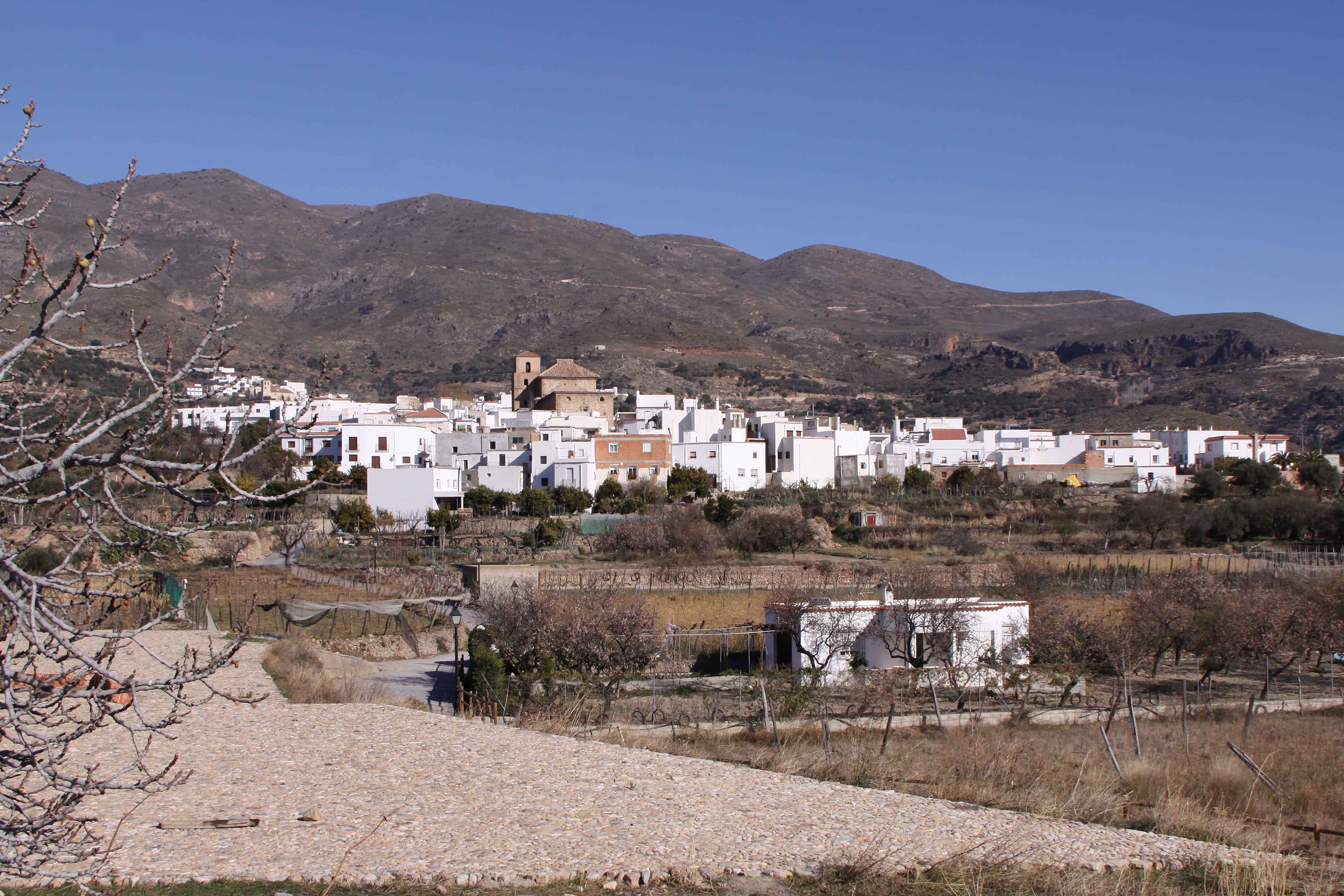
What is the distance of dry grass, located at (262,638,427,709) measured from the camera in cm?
1541

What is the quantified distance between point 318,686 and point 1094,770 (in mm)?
10956

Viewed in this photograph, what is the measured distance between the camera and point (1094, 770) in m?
12.4

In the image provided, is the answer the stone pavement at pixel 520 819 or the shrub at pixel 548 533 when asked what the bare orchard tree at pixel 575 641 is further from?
the shrub at pixel 548 533

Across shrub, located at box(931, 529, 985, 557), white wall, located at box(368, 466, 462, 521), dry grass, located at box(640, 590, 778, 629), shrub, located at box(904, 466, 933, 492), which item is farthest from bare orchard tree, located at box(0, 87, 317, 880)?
shrub, located at box(904, 466, 933, 492)

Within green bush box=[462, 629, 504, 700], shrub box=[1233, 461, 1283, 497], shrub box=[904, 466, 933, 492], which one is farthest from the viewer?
shrub box=[904, 466, 933, 492]

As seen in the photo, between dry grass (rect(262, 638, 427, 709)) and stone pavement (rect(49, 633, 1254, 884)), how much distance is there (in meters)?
2.36

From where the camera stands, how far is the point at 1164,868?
349 inches

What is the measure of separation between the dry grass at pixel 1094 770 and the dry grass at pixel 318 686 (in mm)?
4254

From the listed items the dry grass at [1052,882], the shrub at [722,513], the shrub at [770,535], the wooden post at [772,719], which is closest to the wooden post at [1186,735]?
the dry grass at [1052,882]

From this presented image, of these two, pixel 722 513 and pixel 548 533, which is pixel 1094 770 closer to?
pixel 548 533

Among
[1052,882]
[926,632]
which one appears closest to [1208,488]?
[926,632]

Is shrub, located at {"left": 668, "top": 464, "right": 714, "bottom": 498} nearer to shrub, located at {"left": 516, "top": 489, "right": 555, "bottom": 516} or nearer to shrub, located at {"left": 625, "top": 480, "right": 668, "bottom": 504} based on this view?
shrub, located at {"left": 625, "top": 480, "right": 668, "bottom": 504}

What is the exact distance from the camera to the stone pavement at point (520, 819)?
807 cm

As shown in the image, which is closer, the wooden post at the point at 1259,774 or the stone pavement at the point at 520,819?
the stone pavement at the point at 520,819
